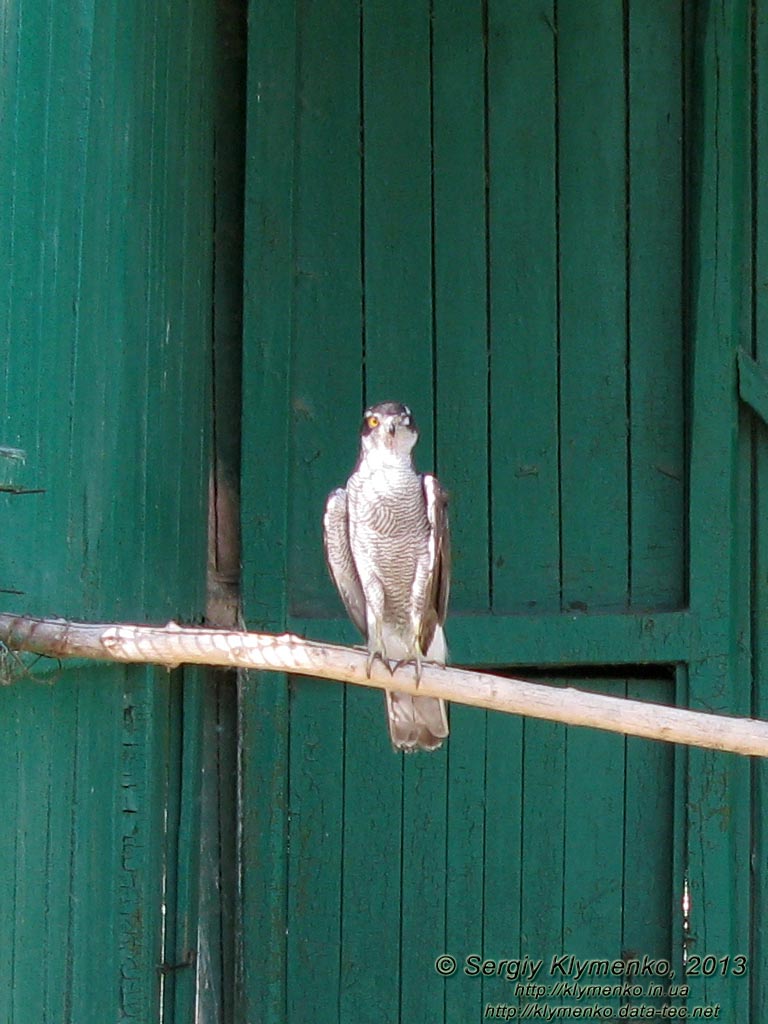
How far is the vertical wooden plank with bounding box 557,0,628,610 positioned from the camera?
4559 mm

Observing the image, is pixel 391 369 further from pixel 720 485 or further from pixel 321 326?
pixel 720 485

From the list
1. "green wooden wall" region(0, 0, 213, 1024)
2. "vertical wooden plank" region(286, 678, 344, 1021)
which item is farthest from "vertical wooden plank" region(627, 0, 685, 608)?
"green wooden wall" region(0, 0, 213, 1024)

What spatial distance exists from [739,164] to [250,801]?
Answer: 87.2 inches

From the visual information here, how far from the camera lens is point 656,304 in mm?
4590

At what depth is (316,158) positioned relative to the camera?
4684 mm

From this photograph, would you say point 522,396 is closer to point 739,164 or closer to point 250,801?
point 739,164

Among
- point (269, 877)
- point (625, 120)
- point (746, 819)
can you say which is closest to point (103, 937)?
point (269, 877)

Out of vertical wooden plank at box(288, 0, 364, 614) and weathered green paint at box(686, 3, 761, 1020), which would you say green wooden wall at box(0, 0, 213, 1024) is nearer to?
vertical wooden plank at box(288, 0, 364, 614)

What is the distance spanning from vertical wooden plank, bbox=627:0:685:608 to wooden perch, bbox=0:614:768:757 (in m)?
1.56

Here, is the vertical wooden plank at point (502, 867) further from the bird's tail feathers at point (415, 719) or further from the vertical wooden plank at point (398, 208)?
the vertical wooden plank at point (398, 208)

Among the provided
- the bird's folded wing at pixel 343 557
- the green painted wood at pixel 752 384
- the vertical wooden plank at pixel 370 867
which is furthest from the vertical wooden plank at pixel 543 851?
the green painted wood at pixel 752 384

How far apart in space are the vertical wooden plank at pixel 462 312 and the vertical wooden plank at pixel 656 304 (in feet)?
1.38

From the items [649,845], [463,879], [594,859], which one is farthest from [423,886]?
[649,845]

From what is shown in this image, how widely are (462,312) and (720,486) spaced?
873 mm
